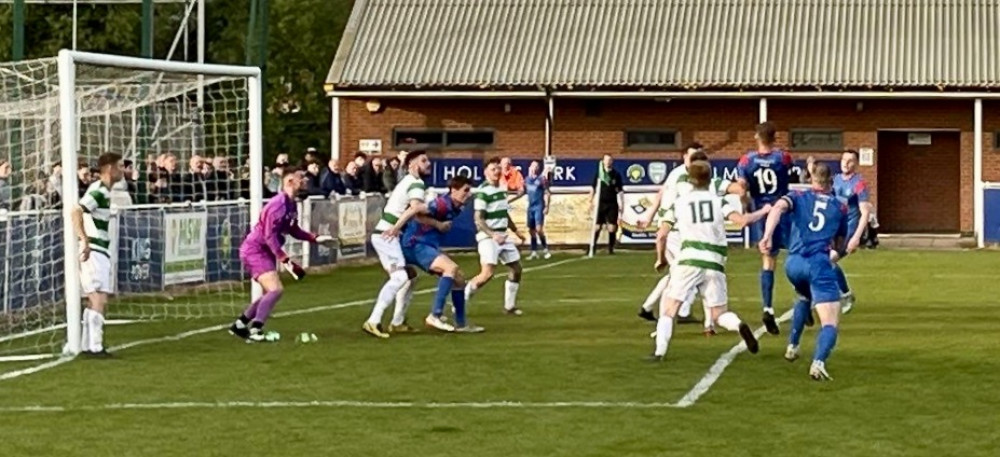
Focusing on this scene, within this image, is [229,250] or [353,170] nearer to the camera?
[229,250]

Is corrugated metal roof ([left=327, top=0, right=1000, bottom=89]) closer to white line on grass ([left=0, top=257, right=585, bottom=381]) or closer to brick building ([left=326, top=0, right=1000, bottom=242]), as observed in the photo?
brick building ([left=326, top=0, right=1000, bottom=242])

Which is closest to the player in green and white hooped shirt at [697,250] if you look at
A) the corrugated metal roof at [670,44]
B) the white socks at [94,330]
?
the white socks at [94,330]

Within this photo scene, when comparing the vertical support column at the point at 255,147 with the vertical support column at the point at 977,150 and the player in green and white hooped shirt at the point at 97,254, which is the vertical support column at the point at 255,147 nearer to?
the player in green and white hooped shirt at the point at 97,254

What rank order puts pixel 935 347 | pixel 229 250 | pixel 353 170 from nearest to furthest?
1. pixel 935 347
2. pixel 229 250
3. pixel 353 170

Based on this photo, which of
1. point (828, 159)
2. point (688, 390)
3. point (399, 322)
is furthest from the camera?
point (828, 159)

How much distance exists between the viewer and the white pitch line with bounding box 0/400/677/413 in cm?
1455

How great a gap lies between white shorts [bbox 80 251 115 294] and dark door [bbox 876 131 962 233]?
91.9ft

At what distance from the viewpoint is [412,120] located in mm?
45750

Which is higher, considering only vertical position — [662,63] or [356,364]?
[662,63]

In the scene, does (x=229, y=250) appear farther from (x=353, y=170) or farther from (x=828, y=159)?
(x=828, y=159)

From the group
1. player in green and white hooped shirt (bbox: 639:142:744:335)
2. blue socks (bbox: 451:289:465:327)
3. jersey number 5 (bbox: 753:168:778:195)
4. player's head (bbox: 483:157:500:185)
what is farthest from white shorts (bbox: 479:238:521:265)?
jersey number 5 (bbox: 753:168:778:195)

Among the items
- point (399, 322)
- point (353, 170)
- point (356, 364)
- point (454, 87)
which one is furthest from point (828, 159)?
point (356, 364)

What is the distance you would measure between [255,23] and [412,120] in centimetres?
802

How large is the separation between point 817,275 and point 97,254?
6503mm
